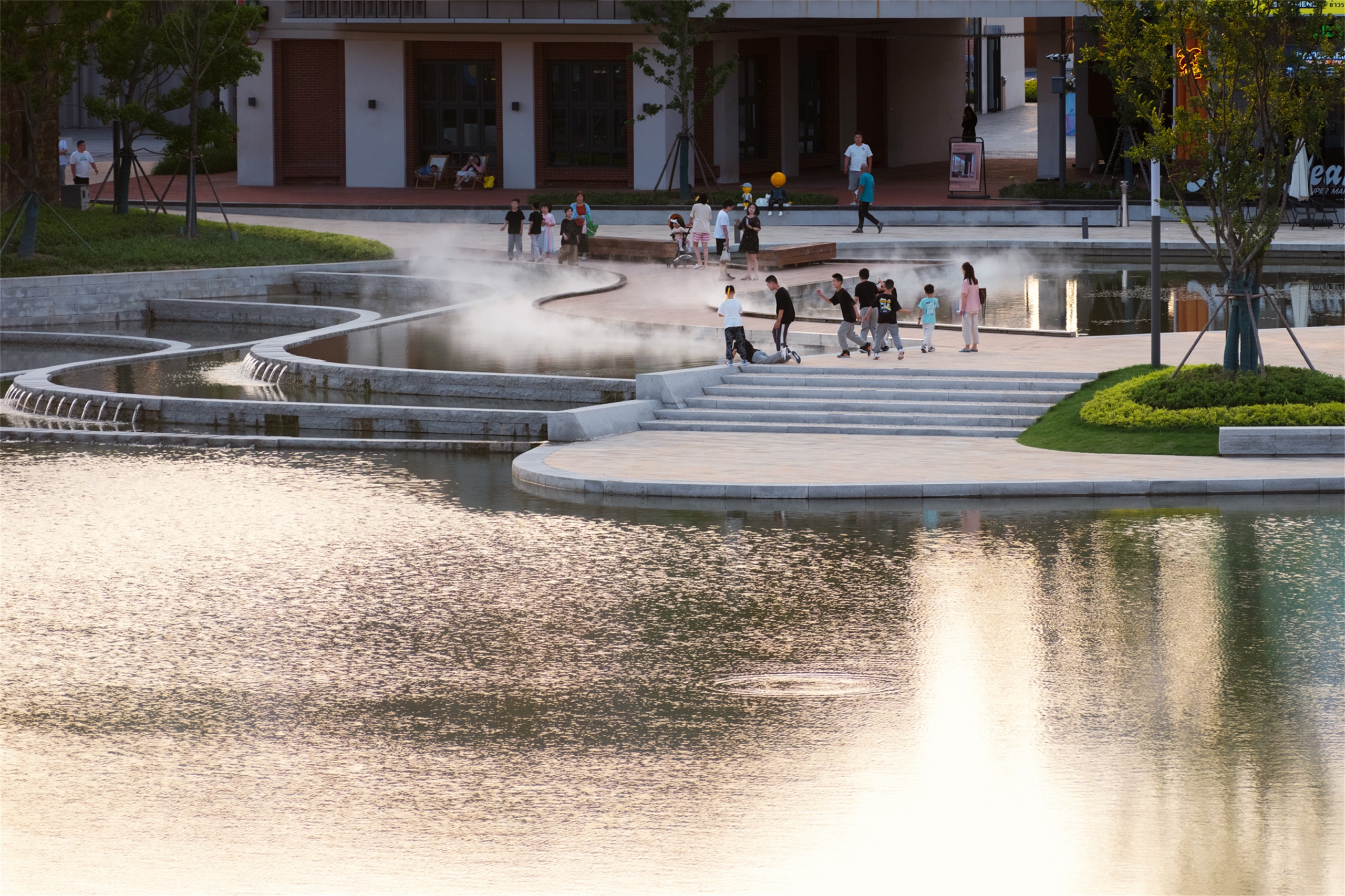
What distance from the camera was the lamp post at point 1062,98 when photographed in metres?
43.5

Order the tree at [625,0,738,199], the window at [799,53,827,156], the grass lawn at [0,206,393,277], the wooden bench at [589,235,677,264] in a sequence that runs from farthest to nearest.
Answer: the window at [799,53,827,156]
the tree at [625,0,738,199]
the wooden bench at [589,235,677,264]
the grass lawn at [0,206,393,277]

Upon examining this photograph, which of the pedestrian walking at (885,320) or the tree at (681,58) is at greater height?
the tree at (681,58)

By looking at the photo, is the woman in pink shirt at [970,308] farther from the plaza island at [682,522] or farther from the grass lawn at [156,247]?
the grass lawn at [156,247]

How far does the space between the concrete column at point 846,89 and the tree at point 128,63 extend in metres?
22.5

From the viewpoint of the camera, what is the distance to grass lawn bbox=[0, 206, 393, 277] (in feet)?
111

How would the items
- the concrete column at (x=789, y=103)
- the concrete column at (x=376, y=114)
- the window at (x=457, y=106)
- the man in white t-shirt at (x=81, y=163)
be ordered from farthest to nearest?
1. the concrete column at (x=789, y=103)
2. the window at (x=457, y=106)
3. the concrete column at (x=376, y=114)
4. the man in white t-shirt at (x=81, y=163)

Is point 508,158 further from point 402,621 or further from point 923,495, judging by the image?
point 402,621

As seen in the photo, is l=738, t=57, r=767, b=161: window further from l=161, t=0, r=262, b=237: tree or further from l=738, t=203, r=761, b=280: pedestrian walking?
l=738, t=203, r=761, b=280: pedestrian walking

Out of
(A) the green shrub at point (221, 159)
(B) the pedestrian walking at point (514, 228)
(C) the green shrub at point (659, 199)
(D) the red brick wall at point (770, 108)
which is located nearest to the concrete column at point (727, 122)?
(D) the red brick wall at point (770, 108)

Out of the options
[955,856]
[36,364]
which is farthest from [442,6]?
[955,856]

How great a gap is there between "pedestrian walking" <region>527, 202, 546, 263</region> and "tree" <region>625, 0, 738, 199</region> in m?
6.86

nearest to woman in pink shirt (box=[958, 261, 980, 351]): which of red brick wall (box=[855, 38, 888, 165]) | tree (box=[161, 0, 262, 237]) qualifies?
tree (box=[161, 0, 262, 237])

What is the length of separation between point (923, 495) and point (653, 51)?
93.1 ft

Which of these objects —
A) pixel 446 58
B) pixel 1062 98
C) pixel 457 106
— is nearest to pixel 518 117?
pixel 457 106
